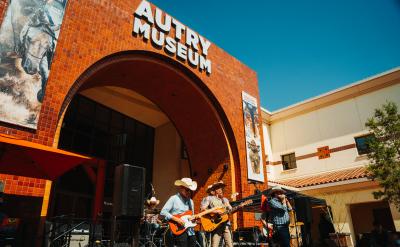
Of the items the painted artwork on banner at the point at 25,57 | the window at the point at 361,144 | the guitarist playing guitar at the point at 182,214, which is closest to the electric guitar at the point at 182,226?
the guitarist playing guitar at the point at 182,214

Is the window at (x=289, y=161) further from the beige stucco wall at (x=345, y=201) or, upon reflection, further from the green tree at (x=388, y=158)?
the green tree at (x=388, y=158)

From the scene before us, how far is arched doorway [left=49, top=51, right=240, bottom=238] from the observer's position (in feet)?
34.0

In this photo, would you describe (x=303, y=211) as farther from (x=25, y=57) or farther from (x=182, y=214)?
(x=25, y=57)

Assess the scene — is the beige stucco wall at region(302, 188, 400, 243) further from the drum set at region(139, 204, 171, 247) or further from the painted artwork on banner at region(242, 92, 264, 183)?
the drum set at region(139, 204, 171, 247)

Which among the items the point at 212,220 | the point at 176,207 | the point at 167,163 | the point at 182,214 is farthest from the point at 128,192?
the point at 167,163

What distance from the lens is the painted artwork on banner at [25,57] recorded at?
20.2 ft

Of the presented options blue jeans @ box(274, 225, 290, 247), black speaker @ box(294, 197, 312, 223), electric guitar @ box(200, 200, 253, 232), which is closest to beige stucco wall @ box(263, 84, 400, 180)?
black speaker @ box(294, 197, 312, 223)

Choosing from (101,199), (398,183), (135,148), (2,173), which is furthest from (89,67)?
(398,183)

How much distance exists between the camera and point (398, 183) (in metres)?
11.0

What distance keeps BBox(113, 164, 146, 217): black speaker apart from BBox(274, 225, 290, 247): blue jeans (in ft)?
9.57

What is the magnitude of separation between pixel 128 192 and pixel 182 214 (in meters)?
1.21

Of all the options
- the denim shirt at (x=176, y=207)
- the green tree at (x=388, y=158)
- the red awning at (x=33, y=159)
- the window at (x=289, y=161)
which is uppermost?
the window at (x=289, y=161)

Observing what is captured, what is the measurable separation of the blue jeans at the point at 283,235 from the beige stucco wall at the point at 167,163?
8.06m

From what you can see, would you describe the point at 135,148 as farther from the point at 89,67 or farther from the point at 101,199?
the point at 89,67
